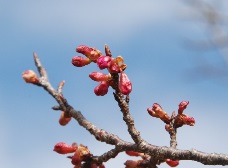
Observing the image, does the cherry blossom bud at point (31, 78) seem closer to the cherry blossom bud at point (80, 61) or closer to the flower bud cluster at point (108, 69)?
the flower bud cluster at point (108, 69)

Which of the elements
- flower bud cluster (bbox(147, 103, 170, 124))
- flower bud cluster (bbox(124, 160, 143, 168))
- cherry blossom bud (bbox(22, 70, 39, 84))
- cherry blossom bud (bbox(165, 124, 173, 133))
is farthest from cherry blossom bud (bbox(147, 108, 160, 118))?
cherry blossom bud (bbox(22, 70, 39, 84))

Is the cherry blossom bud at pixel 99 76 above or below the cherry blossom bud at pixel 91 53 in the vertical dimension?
below

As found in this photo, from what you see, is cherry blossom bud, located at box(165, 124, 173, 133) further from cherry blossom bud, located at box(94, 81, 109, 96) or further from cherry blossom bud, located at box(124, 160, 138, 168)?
cherry blossom bud, located at box(94, 81, 109, 96)

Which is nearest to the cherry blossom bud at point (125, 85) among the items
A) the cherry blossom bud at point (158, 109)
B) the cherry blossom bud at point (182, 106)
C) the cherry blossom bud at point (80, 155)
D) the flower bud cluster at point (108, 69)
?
the flower bud cluster at point (108, 69)

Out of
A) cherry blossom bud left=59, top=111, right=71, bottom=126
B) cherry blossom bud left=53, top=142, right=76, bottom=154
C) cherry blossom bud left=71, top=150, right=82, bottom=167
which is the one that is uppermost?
cherry blossom bud left=59, top=111, right=71, bottom=126

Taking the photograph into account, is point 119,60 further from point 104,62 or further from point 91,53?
point 91,53

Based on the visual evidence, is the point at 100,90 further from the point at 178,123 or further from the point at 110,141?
the point at 178,123

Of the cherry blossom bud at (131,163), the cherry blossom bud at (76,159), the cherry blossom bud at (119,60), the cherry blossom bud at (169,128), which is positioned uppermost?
the cherry blossom bud at (119,60)

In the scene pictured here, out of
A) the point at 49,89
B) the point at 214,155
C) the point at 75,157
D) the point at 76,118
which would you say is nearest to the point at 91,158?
the point at 75,157
